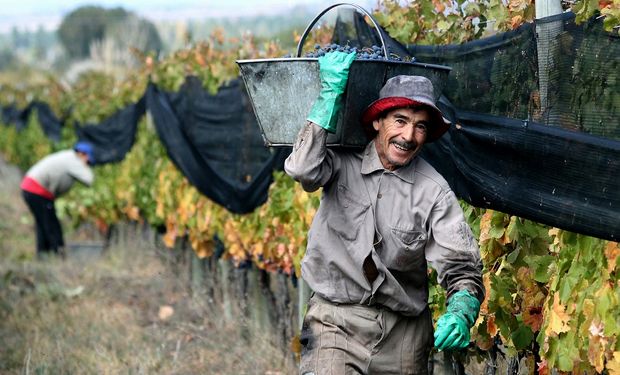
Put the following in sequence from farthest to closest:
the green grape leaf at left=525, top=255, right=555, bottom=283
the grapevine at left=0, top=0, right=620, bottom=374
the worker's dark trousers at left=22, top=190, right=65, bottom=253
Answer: the worker's dark trousers at left=22, top=190, right=65, bottom=253
the green grape leaf at left=525, top=255, right=555, bottom=283
the grapevine at left=0, top=0, right=620, bottom=374

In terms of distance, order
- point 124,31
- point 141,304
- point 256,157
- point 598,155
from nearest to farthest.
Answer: point 598,155, point 256,157, point 141,304, point 124,31

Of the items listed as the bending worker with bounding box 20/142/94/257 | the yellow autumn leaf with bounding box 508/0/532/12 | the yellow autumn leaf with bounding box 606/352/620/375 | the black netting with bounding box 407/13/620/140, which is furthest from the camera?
the bending worker with bounding box 20/142/94/257

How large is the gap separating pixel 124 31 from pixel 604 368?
104 metres

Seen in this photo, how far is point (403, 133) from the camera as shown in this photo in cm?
416

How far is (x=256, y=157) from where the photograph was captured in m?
8.40

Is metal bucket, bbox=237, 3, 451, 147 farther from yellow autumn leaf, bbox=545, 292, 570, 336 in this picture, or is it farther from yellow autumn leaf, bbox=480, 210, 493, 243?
yellow autumn leaf, bbox=545, 292, 570, 336

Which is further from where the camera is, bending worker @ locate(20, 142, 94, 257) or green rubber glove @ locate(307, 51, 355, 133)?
bending worker @ locate(20, 142, 94, 257)

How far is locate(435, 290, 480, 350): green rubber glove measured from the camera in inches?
149

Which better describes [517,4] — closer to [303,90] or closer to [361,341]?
[303,90]

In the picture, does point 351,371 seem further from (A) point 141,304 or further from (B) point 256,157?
(A) point 141,304

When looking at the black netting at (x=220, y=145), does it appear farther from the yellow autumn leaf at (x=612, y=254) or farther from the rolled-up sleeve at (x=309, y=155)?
the yellow autumn leaf at (x=612, y=254)

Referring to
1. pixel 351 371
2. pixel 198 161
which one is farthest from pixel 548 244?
pixel 198 161

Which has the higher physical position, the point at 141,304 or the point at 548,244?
the point at 548,244

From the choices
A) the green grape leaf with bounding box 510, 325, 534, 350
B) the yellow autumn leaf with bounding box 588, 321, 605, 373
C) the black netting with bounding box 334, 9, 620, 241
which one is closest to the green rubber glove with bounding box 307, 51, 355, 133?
the black netting with bounding box 334, 9, 620, 241
